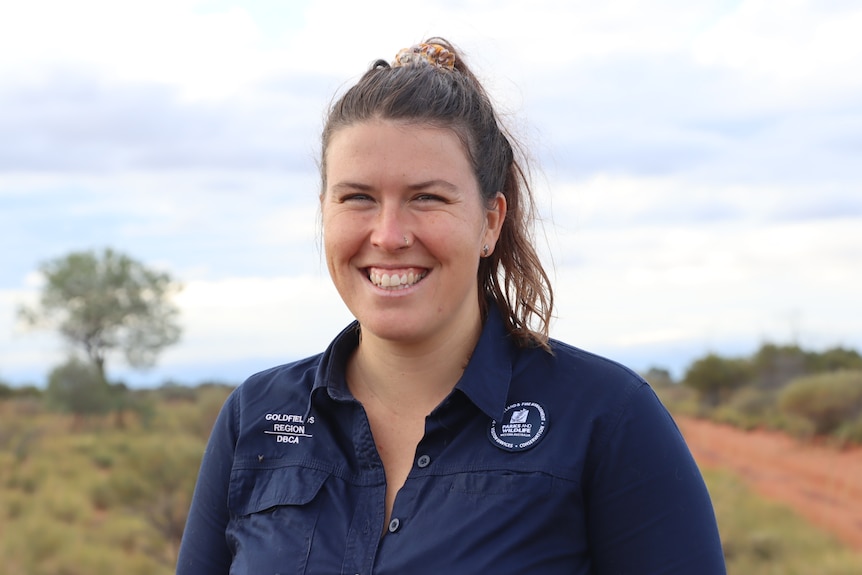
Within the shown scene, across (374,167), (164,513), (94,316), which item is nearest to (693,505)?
(374,167)

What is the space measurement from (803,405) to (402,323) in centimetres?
1930

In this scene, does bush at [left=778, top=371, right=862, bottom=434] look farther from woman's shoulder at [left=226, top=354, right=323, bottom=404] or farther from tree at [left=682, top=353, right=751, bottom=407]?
woman's shoulder at [left=226, top=354, right=323, bottom=404]

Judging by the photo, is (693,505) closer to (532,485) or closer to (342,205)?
(532,485)

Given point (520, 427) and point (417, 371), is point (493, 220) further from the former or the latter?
point (520, 427)

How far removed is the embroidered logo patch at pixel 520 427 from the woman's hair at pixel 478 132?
19cm

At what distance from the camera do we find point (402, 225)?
7.91 ft

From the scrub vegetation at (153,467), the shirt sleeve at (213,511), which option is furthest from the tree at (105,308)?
the shirt sleeve at (213,511)

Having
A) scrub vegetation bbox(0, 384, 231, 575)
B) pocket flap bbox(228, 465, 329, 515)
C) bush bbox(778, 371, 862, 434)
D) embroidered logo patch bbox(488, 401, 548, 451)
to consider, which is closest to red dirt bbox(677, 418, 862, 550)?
bush bbox(778, 371, 862, 434)

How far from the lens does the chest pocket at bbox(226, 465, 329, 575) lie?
2.46 metres

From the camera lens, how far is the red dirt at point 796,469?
569 inches

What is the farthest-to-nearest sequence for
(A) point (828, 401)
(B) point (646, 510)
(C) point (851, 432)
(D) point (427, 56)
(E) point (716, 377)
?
(E) point (716, 377) → (A) point (828, 401) → (C) point (851, 432) → (D) point (427, 56) → (B) point (646, 510)

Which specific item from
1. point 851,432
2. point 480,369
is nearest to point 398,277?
point 480,369

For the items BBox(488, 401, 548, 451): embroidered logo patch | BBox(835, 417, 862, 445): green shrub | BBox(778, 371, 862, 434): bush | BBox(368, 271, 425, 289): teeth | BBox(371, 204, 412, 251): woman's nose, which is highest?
BBox(778, 371, 862, 434): bush

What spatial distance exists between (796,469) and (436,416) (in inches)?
662
